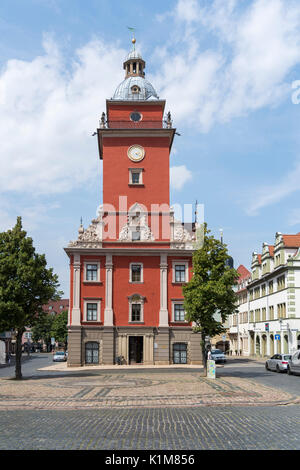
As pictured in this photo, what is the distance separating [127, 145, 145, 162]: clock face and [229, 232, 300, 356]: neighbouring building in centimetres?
1763

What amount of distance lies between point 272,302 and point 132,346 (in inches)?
789

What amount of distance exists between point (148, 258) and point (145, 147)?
11.6 m

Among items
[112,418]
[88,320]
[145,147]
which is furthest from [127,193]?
[112,418]

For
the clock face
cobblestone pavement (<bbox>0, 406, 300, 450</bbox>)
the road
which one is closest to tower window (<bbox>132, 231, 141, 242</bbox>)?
the clock face

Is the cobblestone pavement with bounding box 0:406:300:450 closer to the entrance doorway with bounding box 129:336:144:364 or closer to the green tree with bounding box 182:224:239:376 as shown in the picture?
the green tree with bounding box 182:224:239:376

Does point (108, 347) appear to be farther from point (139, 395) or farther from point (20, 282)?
point (139, 395)

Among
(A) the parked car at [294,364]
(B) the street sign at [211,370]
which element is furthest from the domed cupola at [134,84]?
(B) the street sign at [211,370]

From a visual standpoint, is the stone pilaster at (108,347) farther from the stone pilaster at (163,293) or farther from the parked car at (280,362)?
the parked car at (280,362)

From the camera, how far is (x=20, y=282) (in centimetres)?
3142

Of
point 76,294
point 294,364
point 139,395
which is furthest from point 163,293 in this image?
point 139,395

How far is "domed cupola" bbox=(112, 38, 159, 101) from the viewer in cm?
5475

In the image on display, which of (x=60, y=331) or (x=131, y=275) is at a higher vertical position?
(x=131, y=275)

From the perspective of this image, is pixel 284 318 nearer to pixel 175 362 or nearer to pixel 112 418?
pixel 175 362

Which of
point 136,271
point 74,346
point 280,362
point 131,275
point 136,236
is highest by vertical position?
point 136,236
